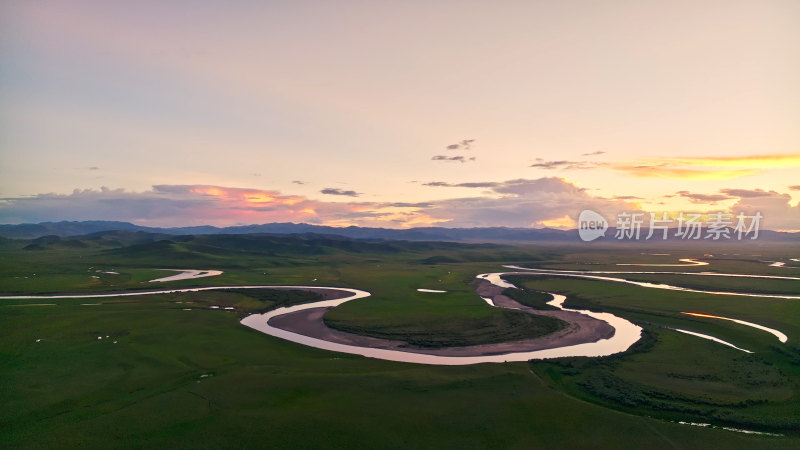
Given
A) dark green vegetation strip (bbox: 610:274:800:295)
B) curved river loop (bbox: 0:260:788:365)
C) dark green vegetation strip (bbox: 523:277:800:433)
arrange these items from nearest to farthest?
dark green vegetation strip (bbox: 523:277:800:433) < curved river loop (bbox: 0:260:788:365) < dark green vegetation strip (bbox: 610:274:800:295)

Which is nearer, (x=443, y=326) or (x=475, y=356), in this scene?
(x=475, y=356)

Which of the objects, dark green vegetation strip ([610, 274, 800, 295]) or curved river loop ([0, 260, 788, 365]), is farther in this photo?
dark green vegetation strip ([610, 274, 800, 295])

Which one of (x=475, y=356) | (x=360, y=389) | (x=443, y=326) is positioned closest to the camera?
(x=360, y=389)

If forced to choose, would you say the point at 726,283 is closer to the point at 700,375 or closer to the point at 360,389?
the point at 700,375

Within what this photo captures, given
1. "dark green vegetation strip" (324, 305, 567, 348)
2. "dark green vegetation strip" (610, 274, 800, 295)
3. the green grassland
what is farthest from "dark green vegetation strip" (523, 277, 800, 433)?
"dark green vegetation strip" (610, 274, 800, 295)

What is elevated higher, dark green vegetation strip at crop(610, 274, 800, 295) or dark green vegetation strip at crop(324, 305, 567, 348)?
dark green vegetation strip at crop(610, 274, 800, 295)

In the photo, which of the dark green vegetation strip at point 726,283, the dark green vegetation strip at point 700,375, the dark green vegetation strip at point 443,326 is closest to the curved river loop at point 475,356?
the dark green vegetation strip at point 700,375

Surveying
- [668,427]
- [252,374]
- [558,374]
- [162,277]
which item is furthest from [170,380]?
[162,277]

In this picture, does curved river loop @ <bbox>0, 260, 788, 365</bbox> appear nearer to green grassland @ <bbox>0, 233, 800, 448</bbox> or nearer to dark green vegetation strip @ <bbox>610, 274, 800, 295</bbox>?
green grassland @ <bbox>0, 233, 800, 448</bbox>

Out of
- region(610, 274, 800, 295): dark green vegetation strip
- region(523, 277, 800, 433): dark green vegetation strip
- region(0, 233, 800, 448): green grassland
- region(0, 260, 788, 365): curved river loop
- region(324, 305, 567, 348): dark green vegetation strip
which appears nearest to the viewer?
region(0, 233, 800, 448): green grassland

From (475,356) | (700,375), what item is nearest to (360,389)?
(475,356)

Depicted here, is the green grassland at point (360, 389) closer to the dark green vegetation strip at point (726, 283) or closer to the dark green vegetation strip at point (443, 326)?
the dark green vegetation strip at point (443, 326)

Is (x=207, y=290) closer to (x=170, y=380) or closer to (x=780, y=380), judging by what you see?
(x=170, y=380)
